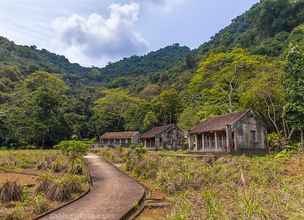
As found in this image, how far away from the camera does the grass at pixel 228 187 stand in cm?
620

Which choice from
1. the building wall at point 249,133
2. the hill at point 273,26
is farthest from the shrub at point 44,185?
the hill at point 273,26

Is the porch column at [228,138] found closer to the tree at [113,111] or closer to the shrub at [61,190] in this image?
the shrub at [61,190]

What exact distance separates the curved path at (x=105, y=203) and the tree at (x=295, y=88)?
54.8ft

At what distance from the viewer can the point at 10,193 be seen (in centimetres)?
1132

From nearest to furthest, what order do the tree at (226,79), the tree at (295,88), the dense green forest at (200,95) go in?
the tree at (295,88)
the dense green forest at (200,95)
the tree at (226,79)

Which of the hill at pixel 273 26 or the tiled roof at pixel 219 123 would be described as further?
the hill at pixel 273 26

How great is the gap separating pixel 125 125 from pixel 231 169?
169 ft

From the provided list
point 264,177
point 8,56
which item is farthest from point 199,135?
point 8,56

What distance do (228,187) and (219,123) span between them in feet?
62.8

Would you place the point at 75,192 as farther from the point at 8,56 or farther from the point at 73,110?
the point at 8,56

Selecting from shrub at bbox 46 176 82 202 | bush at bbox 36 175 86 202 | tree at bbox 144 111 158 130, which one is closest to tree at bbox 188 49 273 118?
tree at bbox 144 111 158 130

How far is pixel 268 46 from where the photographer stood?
55000 mm

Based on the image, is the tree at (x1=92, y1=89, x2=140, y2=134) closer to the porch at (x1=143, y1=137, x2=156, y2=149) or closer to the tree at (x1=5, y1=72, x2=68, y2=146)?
the porch at (x1=143, y1=137, x2=156, y2=149)

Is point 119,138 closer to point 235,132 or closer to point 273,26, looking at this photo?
point 235,132
